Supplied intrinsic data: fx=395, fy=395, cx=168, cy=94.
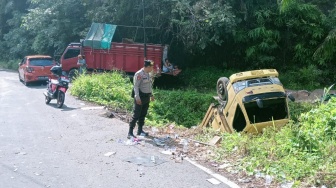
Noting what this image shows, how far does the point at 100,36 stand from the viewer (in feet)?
71.6

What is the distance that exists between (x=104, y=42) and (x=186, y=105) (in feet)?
23.7

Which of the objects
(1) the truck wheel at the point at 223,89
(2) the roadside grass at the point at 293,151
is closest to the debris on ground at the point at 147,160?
(2) the roadside grass at the point at 293,151

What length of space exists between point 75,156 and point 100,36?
49.3 ft

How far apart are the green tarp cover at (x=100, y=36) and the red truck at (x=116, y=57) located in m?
0.24

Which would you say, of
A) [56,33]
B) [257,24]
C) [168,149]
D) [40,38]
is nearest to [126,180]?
[168,149]

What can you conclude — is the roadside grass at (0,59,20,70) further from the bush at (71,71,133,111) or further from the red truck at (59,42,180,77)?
the bush at (71,71,133,111)

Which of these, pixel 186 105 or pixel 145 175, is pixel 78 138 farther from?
pixel 186 105

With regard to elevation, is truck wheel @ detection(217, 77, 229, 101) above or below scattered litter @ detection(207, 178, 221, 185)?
above

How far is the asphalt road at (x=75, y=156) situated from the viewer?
616 centimetres

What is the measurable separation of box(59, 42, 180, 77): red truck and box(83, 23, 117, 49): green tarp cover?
24 cm

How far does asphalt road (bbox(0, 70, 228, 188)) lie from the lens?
20.2 ft

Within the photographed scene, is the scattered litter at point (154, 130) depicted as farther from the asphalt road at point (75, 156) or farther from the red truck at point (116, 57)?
the red truck at point (116, 57)

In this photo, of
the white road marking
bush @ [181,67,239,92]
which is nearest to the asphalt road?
the white road marking

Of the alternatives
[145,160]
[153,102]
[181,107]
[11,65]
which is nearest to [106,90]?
[153,102]
